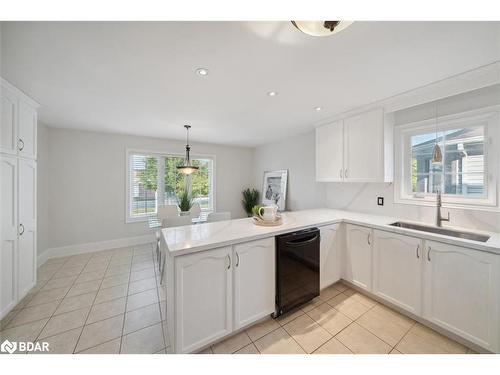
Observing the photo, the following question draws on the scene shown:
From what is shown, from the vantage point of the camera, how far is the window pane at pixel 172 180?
4.21 meters

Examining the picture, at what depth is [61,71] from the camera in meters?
1.54

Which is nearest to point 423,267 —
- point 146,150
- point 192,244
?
point 192,244

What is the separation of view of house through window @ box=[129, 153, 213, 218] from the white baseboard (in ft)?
1.68

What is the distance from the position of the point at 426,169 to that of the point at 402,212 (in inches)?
22.2

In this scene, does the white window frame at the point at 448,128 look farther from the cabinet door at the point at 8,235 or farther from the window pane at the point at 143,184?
the window pane at the point at 143,184

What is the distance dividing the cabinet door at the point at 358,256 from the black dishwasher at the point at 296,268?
0.53m

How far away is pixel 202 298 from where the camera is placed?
134cm

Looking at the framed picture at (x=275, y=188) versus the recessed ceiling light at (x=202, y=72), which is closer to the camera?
the recessed ceiling light at (x=202, y=72)

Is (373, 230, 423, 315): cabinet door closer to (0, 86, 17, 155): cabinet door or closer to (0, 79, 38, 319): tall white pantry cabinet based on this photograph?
(0, 79, 38, 319): tall white pantry cabinet

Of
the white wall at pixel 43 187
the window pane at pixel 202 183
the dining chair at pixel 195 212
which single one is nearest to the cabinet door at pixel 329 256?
the dining chair at pixel 195 212

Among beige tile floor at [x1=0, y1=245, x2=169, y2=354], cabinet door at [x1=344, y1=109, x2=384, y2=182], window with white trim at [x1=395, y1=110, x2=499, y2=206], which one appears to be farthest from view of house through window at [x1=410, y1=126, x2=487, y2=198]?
beige tile floor at [x1=0, y1=245, x2=169, y2=354]

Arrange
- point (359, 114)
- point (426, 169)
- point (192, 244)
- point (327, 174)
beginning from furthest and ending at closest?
point (327, 174) → point (359, 114) → point (426, 169) → point (192, 244)

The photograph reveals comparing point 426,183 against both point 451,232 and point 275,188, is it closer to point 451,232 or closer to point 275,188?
point 451,232
